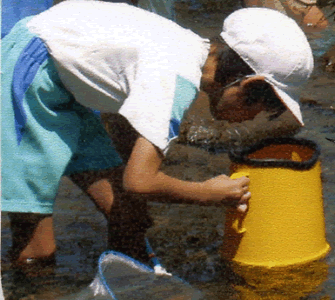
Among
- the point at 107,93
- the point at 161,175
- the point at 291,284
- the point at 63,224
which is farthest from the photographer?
the point at 63,224

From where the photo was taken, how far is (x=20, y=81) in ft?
8.21

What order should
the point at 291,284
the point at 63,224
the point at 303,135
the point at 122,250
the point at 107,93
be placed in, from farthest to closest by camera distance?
the point at 303,135 < the point at 63,224 < the point at 122,250 < the point at 291,284 < the point at 107,93

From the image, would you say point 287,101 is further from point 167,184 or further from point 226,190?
point 167,184

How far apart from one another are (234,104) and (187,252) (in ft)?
2.32

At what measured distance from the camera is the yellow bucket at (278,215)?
8.44 feet

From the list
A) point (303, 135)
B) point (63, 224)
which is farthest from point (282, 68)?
point (303, 135)

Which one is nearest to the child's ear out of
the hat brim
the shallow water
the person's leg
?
the hat brim

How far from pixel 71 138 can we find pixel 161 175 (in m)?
0.50

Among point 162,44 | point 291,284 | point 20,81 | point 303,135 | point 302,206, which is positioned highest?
point 162,44

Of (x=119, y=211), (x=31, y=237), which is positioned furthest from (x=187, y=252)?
(x=31, y=237)

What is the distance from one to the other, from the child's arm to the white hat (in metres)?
0.35

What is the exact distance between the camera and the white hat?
96.0 inches

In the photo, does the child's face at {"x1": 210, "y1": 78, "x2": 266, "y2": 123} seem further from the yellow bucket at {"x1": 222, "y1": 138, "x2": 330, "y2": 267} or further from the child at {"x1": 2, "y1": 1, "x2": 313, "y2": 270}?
the yellow bucket at {"x1": 222, "y1": 138, "x2": 330, "y2": 267}

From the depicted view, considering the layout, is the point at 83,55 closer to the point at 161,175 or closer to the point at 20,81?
the point at 20,81
